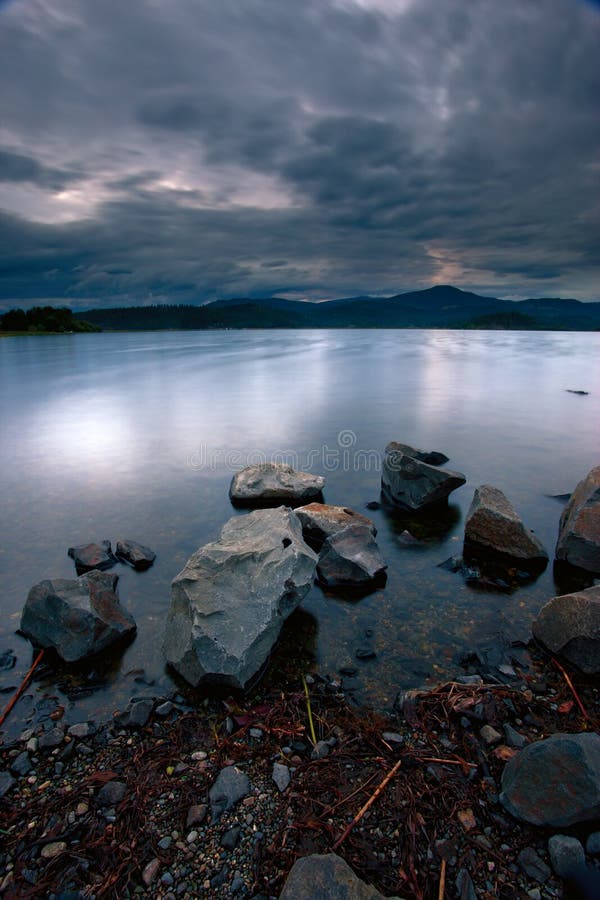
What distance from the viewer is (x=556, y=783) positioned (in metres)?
3.53

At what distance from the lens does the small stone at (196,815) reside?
11.9 ft

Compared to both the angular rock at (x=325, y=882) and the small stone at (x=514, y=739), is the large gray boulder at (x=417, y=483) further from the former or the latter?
the angular rock at (x=325, y=882)

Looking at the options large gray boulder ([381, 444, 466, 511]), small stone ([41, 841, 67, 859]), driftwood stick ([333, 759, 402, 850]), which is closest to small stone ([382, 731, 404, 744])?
driftwood stick ([333, 759, 402, 850])

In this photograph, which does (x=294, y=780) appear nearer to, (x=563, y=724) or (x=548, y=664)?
(x=563, y=724)

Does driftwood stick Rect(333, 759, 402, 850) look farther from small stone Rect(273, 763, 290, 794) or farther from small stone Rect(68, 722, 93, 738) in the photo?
small stone Rect(68, 722, 93, 738)

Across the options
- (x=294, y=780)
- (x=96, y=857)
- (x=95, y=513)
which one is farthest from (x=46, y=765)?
(x=95, y=513)

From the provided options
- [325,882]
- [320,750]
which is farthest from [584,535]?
[325,882]

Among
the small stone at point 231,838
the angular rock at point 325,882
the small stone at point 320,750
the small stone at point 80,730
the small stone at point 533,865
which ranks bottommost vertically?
the small stone at point 80,730

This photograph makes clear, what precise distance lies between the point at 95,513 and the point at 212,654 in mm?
6467

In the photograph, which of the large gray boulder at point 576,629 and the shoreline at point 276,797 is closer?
the shoreline at point 276,797

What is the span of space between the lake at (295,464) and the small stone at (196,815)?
5.46ft

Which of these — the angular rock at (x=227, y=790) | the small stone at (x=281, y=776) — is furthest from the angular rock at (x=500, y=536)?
the angular rock at (x=227, y=790)

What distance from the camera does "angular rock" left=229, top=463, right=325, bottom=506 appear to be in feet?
35.4

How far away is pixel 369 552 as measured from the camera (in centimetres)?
760
